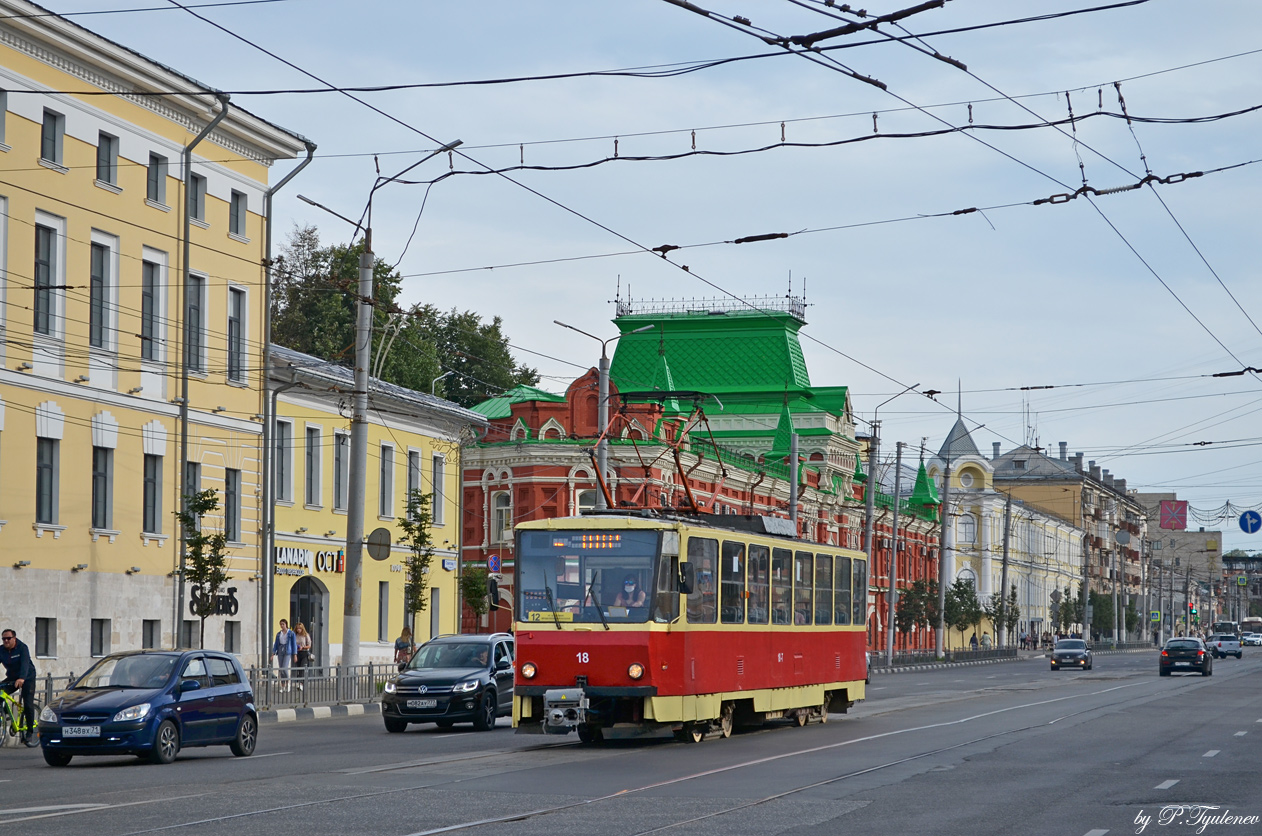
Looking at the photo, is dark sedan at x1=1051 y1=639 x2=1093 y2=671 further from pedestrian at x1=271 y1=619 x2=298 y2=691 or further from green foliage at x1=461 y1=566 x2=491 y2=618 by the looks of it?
pedestrian at x1=271 y1=619 x2=298 y2=691

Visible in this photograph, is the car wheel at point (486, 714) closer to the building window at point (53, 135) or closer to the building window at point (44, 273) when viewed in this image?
the building window at point (44, 273)

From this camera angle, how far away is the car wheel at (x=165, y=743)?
66.1 feet

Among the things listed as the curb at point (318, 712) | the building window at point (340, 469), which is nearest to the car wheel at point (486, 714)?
the curb at point (318, 712)

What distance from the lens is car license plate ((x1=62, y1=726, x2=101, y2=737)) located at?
64.7ft

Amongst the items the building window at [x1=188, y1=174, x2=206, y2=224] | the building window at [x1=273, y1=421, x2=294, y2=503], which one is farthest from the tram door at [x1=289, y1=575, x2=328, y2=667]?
the building window at [x1=188, y1=174, x2=206, y2=224]

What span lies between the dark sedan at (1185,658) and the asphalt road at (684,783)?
34.3 m

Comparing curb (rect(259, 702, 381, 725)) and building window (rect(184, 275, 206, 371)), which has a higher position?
building window (rect(184, 275, 206, 371))

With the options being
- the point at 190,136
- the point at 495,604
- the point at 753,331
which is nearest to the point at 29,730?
the point at 495,604

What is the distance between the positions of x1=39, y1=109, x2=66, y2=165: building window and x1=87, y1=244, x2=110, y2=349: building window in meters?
2.30

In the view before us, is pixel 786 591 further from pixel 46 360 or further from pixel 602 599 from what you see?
pixel 46 360

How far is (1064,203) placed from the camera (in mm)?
25031

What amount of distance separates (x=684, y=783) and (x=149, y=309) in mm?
25675
